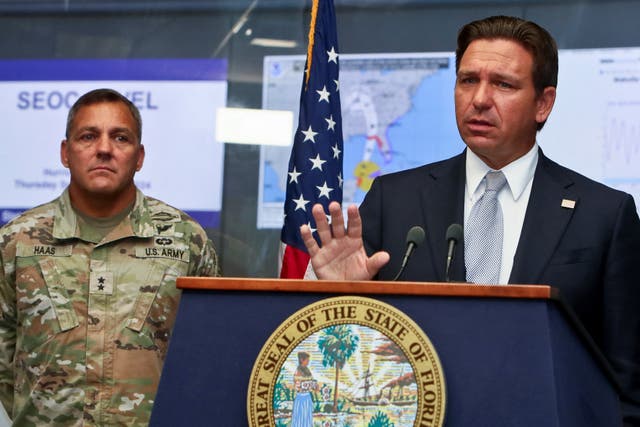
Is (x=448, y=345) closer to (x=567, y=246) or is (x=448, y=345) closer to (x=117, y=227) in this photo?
(x=567, y=246)

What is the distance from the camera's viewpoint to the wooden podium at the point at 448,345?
5.20 feet

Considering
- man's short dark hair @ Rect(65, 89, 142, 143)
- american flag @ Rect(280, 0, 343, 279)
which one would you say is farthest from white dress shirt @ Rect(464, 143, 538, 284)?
american flag @ Rect(280, 0, 343, 279)

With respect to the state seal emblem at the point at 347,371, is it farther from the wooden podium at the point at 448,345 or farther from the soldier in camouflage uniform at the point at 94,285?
the soldier in camouflage uniform at the point at 94,285

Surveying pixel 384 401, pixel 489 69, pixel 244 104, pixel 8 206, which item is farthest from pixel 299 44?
pixel 384 401

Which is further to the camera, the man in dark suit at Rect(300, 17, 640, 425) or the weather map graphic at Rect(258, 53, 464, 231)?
the weather map graphic at Rect(258, 53, 464, 231)

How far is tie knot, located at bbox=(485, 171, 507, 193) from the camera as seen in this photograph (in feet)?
8.20

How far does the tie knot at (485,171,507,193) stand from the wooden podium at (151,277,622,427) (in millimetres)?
769

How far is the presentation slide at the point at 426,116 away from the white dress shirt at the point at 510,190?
2.54m

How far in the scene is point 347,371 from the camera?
1.59m

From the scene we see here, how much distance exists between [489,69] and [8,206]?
11.8 ft

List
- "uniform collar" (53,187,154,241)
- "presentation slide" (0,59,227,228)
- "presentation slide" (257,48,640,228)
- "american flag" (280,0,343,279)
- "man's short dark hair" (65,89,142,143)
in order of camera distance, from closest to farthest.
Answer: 1. "uniform collar" (53,187,154,241)
2. "man's short dark hair" (65,89,142,143)
3. "american flag" (280,0,343,279)
4. "presentation slide" (257,48,640,228)
5. "presentation slide" (0,59,227,228)

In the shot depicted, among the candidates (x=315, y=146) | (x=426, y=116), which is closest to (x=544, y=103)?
(x=315, y=146)

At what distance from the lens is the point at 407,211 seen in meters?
2.52

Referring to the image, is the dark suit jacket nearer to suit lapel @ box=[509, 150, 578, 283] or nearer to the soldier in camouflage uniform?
suit lapel @ box=[509, 150, 578, 283]
